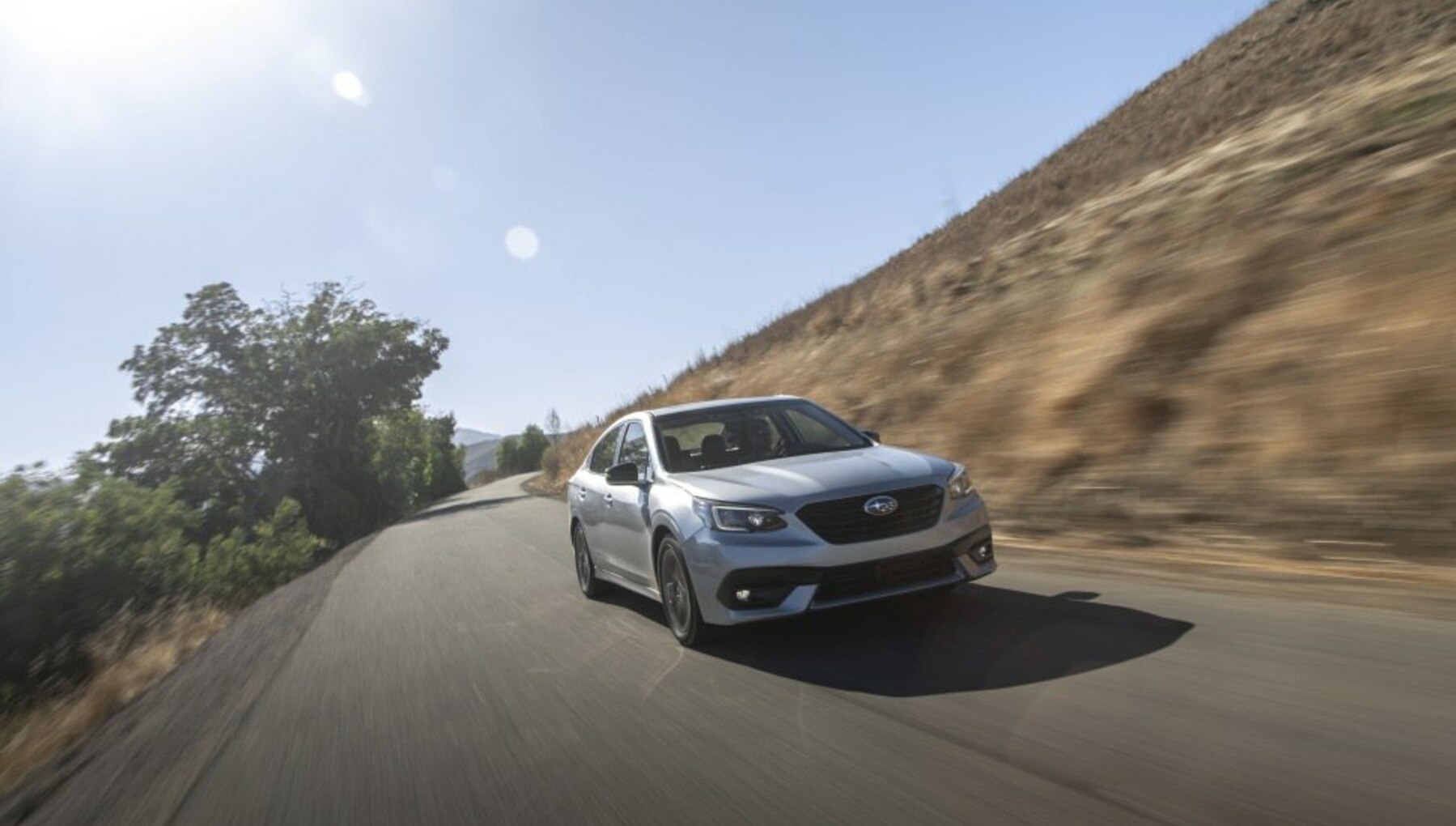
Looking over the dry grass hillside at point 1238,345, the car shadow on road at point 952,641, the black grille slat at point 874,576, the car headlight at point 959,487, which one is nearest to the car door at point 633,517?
the car shadow on road at point 952,641

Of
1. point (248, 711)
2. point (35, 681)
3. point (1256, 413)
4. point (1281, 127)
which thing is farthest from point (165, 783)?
point (1281, 127)

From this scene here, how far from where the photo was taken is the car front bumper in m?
6.19

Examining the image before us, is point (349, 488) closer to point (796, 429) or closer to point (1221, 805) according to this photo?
point (796, 429)

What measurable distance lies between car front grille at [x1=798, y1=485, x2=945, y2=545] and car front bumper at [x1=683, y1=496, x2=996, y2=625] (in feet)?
0.18

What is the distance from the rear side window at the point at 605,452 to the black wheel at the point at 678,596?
83.8 inches

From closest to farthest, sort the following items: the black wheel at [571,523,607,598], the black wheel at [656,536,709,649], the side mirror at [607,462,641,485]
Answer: the black wheel at [656,536,709,649]
the side mirror at [607,462,641,485]
the black wheel at [571,523,607,598]

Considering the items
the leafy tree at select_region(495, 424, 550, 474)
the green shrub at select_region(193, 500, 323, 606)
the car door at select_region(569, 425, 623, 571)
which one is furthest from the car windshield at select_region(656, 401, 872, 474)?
the leafy tree at select_region(495, 424, 550, 474)

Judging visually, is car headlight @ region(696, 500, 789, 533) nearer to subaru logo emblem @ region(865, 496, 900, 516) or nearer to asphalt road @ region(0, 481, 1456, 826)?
subaru logo emblem @ region(865, 496, 900, 516)

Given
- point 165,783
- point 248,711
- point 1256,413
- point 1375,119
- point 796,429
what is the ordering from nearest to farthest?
1. point 165,783
2. point 248,711
3. point 796,429
4. point 1256,413
5. point 1375,119

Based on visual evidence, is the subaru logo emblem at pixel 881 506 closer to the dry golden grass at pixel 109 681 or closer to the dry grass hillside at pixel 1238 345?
the dry grass hillside at pixel 1238 345

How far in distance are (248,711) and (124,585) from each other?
13.5 meters

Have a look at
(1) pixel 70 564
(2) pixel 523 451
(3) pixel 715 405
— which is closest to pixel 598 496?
(3) pixel 715 405

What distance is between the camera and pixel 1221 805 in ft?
11.3

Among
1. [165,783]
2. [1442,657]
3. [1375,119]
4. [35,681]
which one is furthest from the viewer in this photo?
[35,681]
